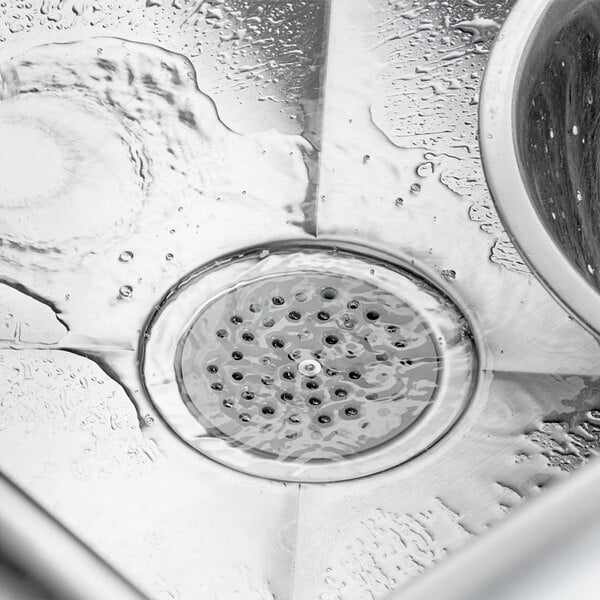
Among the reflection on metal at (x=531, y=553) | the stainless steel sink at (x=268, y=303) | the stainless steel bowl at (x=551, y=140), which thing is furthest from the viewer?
the stainless steel sink at (x=268, y=303)

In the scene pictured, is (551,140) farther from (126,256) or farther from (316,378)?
(126,256)

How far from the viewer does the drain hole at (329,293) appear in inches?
32.2

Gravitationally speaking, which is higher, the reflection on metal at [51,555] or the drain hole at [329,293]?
the reflection on metal at [51,555]

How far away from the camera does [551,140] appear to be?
2.10ft

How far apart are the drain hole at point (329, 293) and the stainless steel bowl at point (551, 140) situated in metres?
0.25

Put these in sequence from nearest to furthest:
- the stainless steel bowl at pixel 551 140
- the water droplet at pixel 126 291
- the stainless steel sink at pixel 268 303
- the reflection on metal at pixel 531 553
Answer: the reflection on metal at pixel 531 553, the stainless steel bowl at pixel 551 140, the stainless steel sink at pixel 268 303, the water droplet at pixel 126 291

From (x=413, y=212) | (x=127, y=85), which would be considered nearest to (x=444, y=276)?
(x=413, y=212)

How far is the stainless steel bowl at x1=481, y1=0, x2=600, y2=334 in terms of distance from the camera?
1.54 ft

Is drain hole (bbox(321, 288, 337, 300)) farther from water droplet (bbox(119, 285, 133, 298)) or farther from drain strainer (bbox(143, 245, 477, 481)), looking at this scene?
water droplet (bbox(119, 285, 133, 298))

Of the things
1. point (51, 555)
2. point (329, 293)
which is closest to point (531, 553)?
point (51, 555)

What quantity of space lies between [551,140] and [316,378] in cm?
29

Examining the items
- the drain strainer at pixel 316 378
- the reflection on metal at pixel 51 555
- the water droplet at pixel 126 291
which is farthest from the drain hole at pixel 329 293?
the reflection on metal at pixel 51 555

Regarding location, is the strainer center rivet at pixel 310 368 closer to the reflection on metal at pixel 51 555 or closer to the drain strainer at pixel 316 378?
the drain strainer at pixel 316 378

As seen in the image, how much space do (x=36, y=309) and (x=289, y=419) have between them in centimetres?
29
